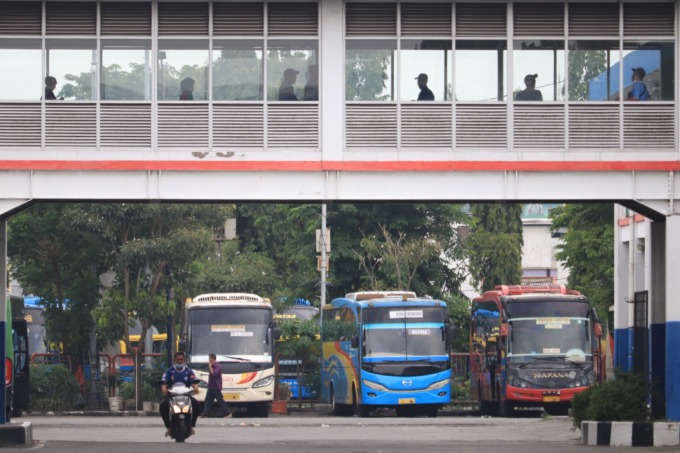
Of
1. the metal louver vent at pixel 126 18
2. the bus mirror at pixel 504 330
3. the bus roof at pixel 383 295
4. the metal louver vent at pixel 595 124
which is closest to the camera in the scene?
the metal louver vent at pixel 126 18

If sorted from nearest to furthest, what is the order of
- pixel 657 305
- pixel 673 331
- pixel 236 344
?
pixel 673 331 < pixel 657 305 < pixel 236 344

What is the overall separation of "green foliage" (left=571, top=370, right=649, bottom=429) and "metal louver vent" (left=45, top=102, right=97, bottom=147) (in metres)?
9.29

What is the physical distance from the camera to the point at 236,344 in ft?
123

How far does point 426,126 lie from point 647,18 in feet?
13.4

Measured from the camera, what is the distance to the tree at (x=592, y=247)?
45312 millimetres

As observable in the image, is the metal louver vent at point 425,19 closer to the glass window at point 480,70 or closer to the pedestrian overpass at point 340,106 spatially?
the pedestrian overpass at point 340,106

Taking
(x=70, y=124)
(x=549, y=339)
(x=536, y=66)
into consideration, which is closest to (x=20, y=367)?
(x=70, y=124)

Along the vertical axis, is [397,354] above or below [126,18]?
below

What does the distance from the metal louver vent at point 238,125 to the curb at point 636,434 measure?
23.7ft

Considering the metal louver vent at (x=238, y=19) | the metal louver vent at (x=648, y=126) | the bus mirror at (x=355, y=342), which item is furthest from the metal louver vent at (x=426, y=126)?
the bus mirror at (x=355, y=342)

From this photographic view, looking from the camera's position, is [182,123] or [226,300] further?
[226,300]

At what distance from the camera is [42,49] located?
79.3 feet

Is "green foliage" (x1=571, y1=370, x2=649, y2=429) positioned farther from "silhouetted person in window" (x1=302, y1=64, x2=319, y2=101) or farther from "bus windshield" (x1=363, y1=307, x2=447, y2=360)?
"bus windshield" (x1=363, y1=307, x2=447, y2=360)

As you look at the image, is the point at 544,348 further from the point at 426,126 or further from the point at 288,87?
the point at 288,87
